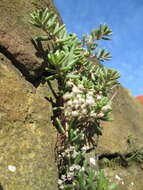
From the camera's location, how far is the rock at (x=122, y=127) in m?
4.87

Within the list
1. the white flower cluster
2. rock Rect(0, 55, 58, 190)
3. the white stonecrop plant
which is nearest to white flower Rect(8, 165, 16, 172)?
rock Rect(0, 55, 58, 190)

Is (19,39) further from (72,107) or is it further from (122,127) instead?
(122,127)

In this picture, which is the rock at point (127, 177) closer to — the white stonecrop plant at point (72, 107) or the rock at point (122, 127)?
the rock at point (122, 127)

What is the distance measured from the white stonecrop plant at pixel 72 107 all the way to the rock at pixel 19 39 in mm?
157

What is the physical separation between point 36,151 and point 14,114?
51cm

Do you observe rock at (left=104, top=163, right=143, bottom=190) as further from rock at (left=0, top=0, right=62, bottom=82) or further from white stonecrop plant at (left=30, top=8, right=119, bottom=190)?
rock at (left=0, top=0, right=62, bottom=82)

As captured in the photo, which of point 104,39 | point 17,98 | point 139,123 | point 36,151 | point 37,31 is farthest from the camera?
point 139,123

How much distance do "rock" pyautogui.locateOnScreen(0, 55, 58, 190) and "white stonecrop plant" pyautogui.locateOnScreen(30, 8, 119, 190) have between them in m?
0.20

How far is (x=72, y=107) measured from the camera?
9.41 feet

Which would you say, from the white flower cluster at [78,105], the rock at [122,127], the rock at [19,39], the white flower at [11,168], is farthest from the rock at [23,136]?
the rock at [122,127]

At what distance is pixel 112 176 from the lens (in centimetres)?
442

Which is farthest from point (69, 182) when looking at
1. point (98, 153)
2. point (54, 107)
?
point (98, 153)

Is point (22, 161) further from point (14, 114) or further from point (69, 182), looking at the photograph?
point (69, 182)

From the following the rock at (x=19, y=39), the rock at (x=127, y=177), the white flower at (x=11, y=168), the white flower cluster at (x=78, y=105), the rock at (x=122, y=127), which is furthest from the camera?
the rock at (x=122, y=127)
